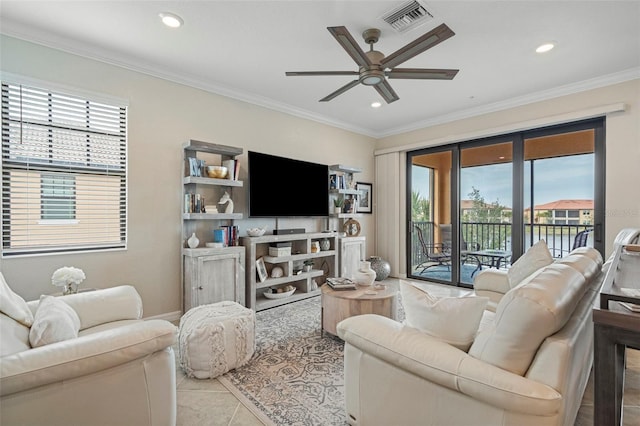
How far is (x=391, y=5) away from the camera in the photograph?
2156 millimetres

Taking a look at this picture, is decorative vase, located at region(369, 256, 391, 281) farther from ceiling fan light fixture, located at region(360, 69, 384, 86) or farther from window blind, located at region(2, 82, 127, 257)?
window blind, located at region(2, 82, 127, 257)

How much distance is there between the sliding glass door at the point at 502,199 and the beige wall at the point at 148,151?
2761mm

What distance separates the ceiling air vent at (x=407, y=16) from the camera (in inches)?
85.3

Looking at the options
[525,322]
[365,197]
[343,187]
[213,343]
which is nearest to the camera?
[525,322]

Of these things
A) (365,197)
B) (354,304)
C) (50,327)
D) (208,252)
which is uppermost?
(365,197)

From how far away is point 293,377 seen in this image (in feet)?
6.97

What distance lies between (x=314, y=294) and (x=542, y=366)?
3.28m

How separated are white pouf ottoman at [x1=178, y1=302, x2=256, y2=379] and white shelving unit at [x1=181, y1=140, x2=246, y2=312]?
0.87 meters

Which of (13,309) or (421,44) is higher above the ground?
(421,44)

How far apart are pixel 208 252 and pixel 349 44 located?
237cm

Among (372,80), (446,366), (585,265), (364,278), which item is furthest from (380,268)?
(446,366)

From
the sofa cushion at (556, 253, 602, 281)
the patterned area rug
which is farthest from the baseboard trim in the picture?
the sofa cushion at (556, 253, 602, 281)

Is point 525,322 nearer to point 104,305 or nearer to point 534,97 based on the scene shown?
point 104,305

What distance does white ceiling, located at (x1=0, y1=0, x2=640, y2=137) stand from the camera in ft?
7.23
